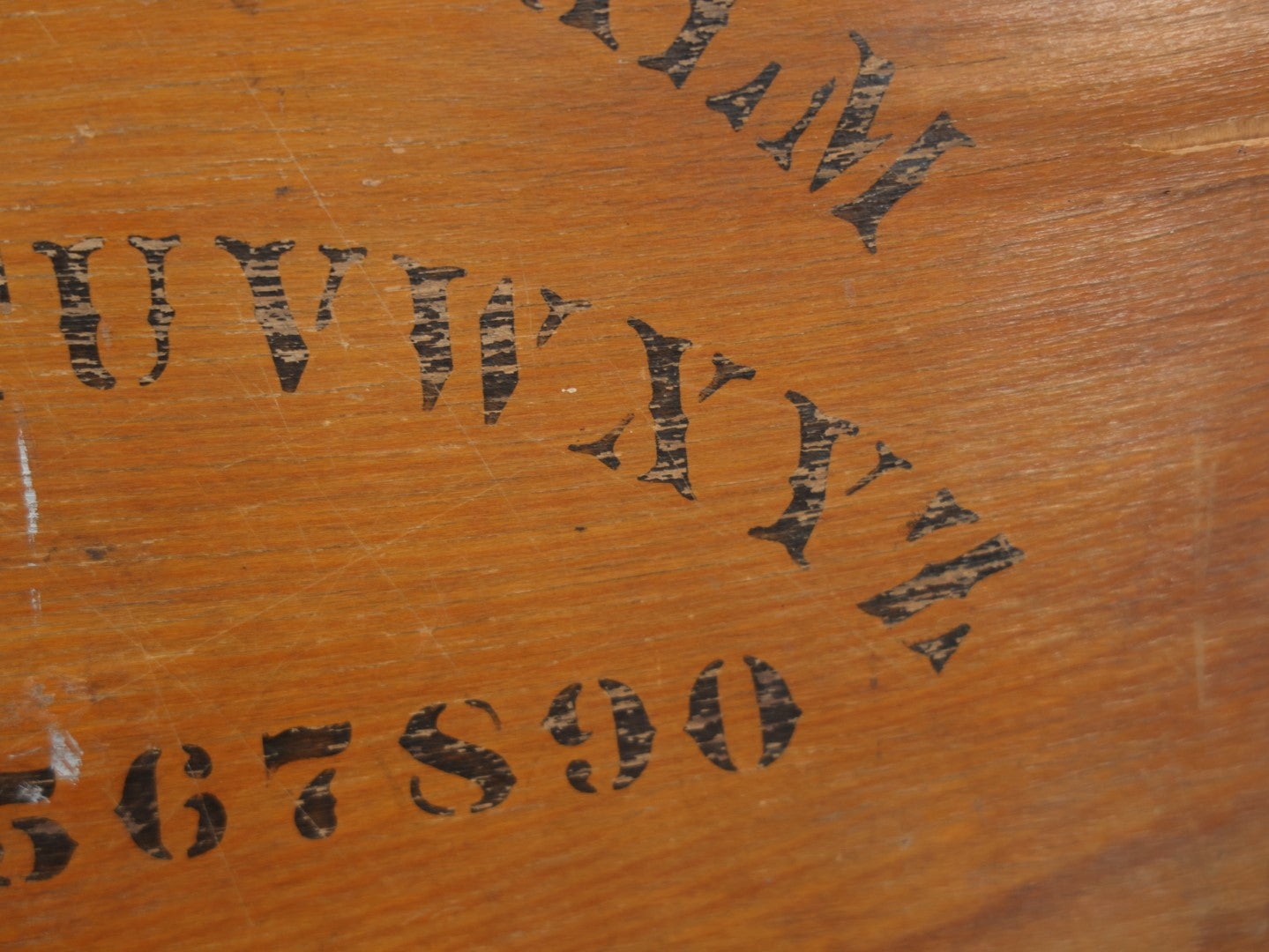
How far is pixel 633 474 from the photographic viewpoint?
57 centimetres

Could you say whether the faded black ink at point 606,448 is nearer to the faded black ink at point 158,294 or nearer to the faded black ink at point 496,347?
the faded black ink at point 496,347

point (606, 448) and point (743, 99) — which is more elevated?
point (743, 99)

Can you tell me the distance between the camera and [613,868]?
1.88ft

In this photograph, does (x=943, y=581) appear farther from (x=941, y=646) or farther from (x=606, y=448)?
(x=606, y=448)

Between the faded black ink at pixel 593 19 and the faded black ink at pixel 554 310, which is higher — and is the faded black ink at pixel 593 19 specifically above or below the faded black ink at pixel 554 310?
above

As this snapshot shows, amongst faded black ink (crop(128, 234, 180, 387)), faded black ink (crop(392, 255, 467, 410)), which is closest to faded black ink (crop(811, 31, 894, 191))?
faded black ink (crop(392, 255, 467, 410))

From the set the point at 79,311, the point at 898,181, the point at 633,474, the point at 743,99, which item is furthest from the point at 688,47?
the point at 79,311

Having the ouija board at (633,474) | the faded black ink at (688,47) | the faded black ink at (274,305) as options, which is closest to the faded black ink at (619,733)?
the ouija board at (633,474)

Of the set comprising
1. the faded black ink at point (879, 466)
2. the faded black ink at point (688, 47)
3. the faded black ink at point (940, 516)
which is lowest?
the faded black ink at point (940, 516)

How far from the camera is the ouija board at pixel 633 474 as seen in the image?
54 cm

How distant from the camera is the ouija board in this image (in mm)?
538

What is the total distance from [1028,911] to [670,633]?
29 centimetres

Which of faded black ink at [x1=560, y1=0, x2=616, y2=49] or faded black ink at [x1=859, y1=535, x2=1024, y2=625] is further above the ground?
faded black ink at [x1=560, y1=0, x2=616, y2=49]

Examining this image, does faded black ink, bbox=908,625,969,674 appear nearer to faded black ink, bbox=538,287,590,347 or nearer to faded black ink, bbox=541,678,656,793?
faded black ink, bbox=541,678,656,793
